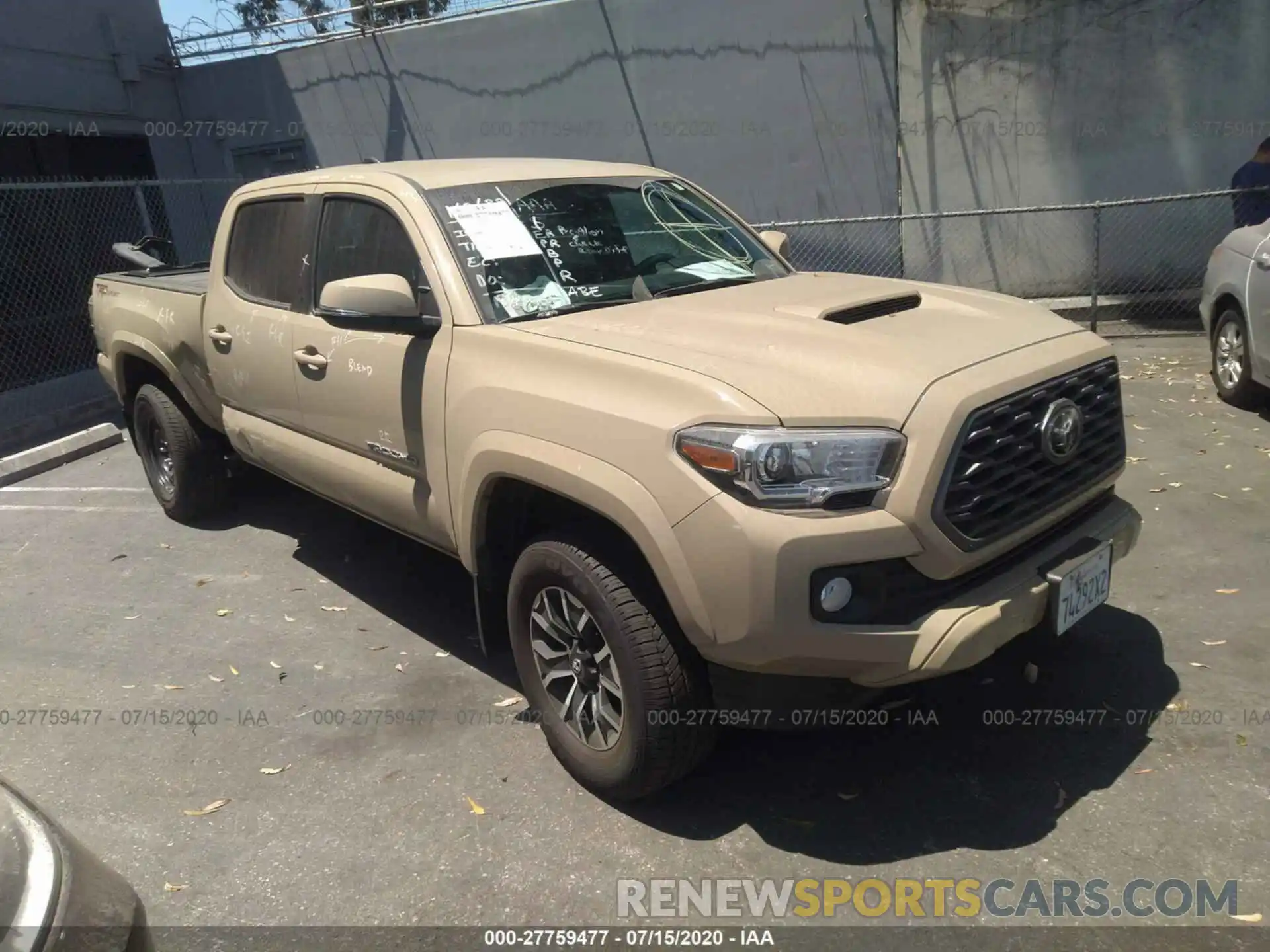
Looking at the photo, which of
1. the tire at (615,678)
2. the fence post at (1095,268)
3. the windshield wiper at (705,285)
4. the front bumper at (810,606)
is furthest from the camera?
the fence post at (1095,268)

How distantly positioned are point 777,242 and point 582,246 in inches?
50.6

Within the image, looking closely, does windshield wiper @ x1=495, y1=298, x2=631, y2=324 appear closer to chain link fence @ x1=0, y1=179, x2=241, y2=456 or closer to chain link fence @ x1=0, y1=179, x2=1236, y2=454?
chain link fence @ x1=0, y1=179, x2=1236, y2=454

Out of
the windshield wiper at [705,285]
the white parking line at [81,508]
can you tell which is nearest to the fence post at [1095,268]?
the windshield wiper at [705,285]

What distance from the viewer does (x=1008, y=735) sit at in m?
3.38

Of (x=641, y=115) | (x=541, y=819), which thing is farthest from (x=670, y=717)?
(x=641, y=115)

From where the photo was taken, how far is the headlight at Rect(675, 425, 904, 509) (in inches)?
101

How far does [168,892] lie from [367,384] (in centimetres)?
188

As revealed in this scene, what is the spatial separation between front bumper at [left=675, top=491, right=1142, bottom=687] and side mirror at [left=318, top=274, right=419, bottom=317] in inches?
56.0

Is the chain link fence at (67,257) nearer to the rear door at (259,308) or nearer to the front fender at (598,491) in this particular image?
the rear door at (259,308)

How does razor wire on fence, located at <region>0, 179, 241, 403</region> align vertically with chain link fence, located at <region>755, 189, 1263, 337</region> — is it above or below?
above

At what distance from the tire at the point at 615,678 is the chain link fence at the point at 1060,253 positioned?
7.72 meters

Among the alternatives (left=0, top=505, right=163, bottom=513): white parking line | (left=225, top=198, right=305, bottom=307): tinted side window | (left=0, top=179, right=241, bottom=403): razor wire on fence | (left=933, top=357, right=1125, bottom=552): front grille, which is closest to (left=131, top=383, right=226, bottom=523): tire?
(left=0, top=505, right=163, bottom=513): white parking line

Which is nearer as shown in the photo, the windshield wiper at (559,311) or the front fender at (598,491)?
the front fender at (598,491)

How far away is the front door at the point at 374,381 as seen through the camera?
357cm
